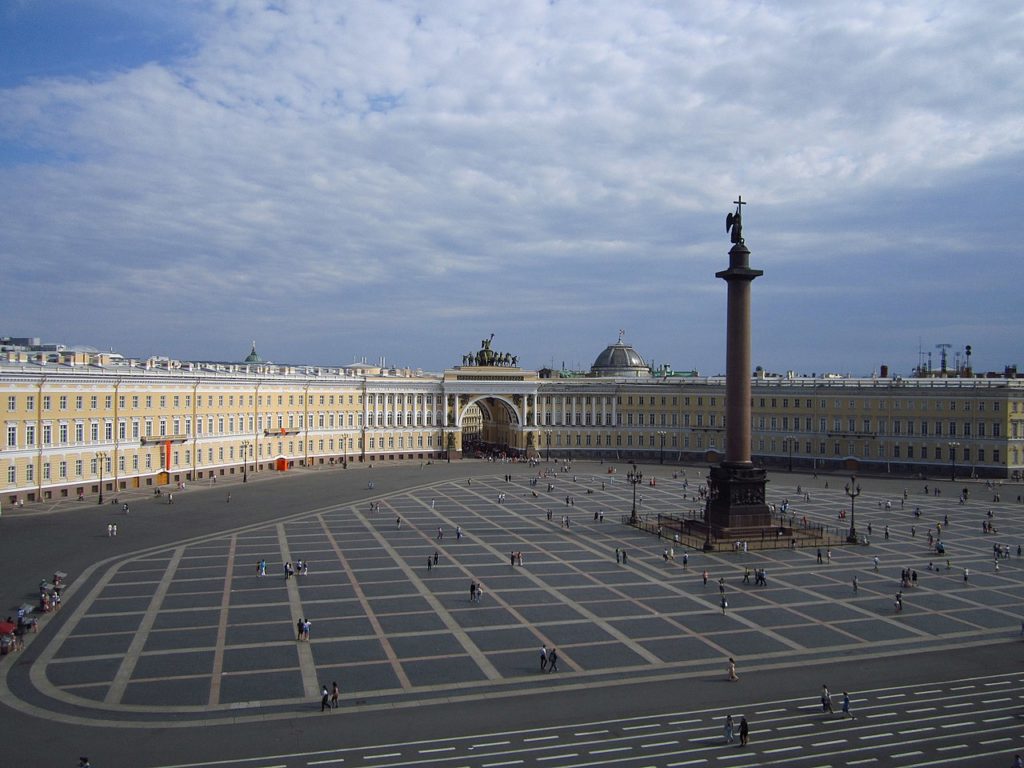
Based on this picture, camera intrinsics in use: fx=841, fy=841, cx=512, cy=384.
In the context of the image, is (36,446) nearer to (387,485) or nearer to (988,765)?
(387,485)

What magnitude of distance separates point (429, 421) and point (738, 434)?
205ft

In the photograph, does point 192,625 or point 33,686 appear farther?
point 192,625

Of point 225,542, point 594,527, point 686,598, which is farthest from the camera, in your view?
point 594,527

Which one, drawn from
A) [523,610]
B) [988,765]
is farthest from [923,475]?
[988,765]

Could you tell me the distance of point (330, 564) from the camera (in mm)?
43438

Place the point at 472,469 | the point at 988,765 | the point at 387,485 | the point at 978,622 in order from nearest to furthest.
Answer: the point at 988,765, the point at 978,622, the point at 387,485, the point at 472,469

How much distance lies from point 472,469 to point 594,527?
39.1 metres

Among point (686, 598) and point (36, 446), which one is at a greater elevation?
point (36, 446)

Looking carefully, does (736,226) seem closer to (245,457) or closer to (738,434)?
(738,434)

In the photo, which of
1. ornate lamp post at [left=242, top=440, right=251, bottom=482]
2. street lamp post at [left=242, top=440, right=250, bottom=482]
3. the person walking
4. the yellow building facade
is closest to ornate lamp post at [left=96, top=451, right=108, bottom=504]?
the yellow building facade

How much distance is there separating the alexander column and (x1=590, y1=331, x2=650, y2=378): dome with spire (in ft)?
253

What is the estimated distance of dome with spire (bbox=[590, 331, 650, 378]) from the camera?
13200cm

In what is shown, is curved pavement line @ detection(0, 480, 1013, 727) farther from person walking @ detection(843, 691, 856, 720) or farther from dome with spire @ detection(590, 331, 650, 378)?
dome with spire @ detection(590, 331, 650, 378)

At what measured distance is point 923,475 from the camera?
284 ft
